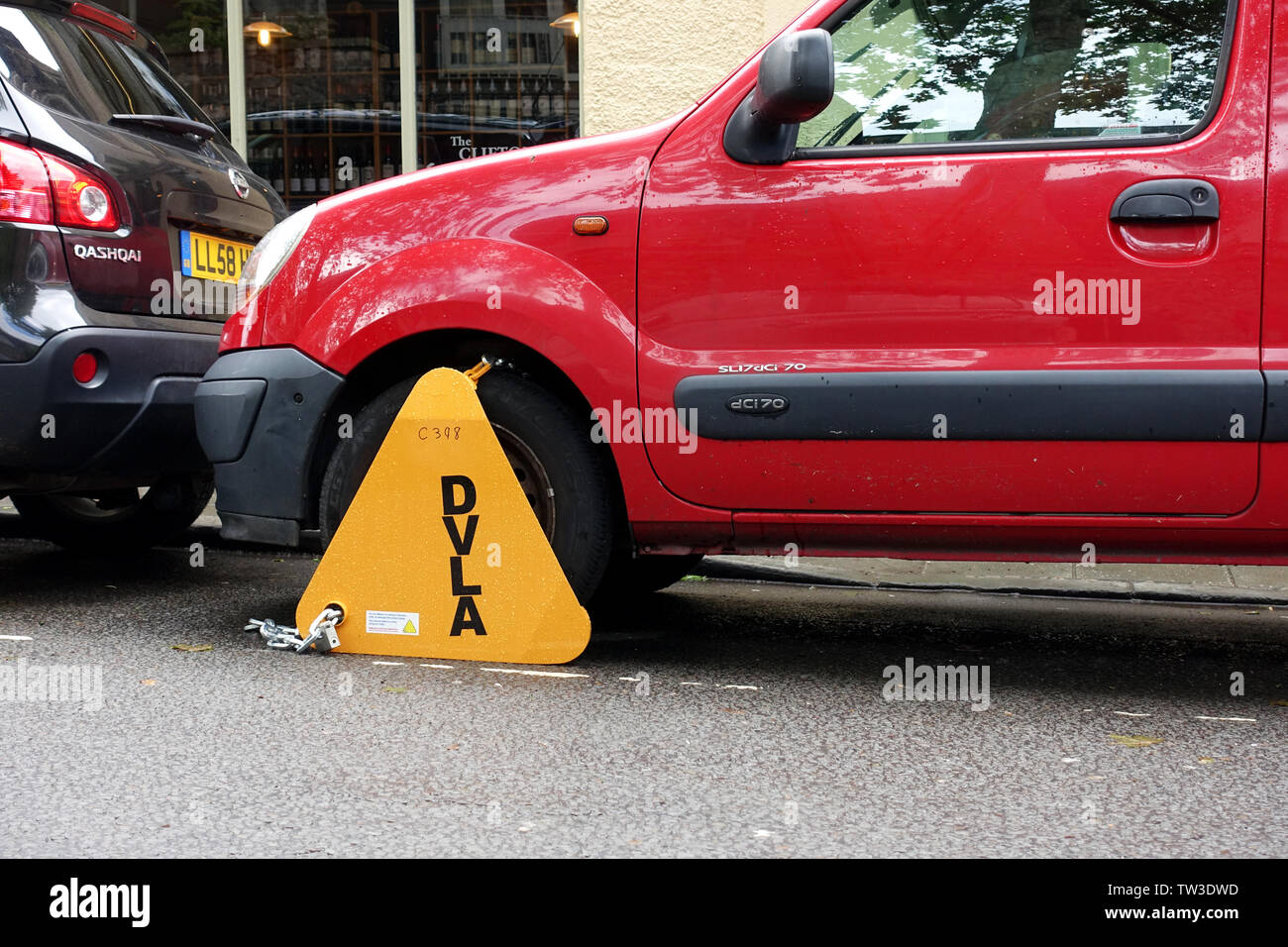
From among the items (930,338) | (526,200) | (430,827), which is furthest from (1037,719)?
(526,200)

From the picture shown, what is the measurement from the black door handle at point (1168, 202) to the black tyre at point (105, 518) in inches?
147

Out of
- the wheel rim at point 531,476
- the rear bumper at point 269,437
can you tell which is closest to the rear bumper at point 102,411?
the rear bumper at point 269,437

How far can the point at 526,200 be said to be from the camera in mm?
3764

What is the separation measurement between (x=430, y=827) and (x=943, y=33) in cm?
243

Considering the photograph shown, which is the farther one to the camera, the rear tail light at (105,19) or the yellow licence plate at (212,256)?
the rear tail light at (105,19)

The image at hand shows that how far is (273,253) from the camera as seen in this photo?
13.3ft

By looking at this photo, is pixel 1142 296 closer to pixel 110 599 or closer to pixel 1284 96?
pixel 1284 96

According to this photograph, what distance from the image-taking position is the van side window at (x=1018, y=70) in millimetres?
3492

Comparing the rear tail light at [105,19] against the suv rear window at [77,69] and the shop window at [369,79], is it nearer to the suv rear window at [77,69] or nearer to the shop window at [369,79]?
the suv rear window at [77,69]

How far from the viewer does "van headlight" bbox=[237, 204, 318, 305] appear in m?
4.01

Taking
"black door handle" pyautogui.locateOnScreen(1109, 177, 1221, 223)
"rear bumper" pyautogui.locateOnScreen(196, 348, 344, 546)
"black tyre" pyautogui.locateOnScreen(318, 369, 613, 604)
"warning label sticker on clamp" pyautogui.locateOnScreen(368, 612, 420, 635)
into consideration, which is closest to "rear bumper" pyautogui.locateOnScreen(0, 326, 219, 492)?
"rear bumper" pyautogui.locateOnScreen(196, 348, 344, 546)

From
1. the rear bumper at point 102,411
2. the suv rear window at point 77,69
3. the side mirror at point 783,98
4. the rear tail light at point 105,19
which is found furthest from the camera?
the rear tail light at point 105,19

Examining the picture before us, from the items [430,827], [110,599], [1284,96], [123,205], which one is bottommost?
[110,599]

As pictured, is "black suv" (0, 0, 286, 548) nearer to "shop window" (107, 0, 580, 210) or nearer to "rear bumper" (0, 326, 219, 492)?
"rear bumper" (0, 326, 219, 492)
